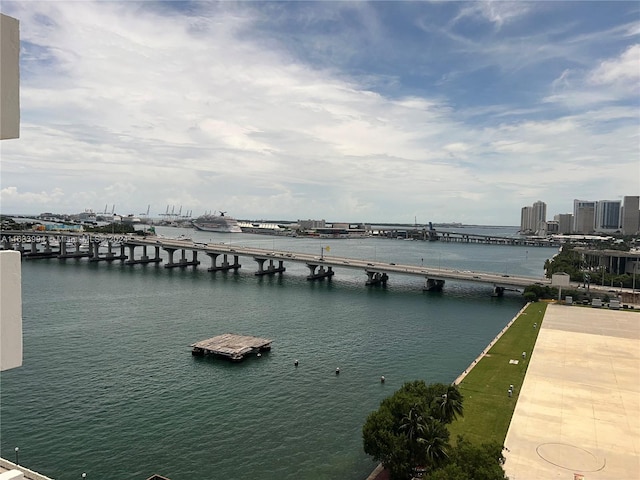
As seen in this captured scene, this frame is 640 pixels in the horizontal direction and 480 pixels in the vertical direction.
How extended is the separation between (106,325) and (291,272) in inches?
2031

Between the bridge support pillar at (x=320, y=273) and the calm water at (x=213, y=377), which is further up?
the bridge support pillar at (x=320, y=273)

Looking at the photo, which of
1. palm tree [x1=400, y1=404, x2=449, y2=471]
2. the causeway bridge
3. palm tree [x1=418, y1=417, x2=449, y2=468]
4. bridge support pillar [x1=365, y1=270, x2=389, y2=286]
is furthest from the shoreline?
bridge support pillar [x1=365, y1=270, x2=389, y2=286]

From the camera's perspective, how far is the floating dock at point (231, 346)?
123 ft

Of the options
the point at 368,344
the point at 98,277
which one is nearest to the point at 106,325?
the point at 368,344

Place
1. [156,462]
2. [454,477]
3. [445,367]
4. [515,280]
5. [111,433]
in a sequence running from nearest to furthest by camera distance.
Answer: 1. [454,477]
2. [156,462]
3. [111,433]
4. [445,367]
5. [515,280]

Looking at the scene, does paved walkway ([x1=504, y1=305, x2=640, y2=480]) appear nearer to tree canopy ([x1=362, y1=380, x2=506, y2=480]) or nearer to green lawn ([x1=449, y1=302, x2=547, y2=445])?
green lawn ([x1=449, y1=302, x2=547, y2=445])

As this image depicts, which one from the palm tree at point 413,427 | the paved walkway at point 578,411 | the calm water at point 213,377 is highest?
the palm tree at point 413,427

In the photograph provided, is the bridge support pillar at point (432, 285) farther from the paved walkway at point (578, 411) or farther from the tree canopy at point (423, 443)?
the tree canopy at point (423, 443)

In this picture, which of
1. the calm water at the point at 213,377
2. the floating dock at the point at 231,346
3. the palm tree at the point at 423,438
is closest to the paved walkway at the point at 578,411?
the palm tree at the point at 423,438

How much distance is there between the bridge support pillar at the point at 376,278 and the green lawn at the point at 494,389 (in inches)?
1412

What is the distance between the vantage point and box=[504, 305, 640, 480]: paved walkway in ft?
68.5

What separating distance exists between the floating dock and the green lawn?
16.7 m

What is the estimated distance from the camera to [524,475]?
19.9 metres

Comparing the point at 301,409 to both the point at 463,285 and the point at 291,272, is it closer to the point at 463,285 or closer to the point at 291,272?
the point at 463,285
